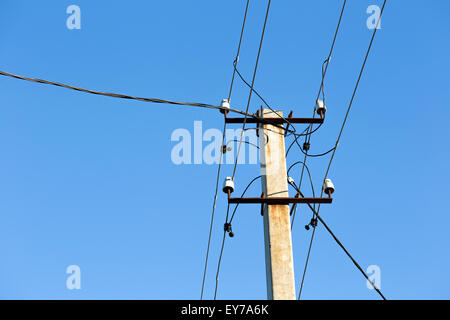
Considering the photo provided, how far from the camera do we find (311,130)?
7836 millimetres

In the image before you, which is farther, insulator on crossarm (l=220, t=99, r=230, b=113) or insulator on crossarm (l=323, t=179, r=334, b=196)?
insulator on crossarm (l=220, t=99, r=230, b=113)

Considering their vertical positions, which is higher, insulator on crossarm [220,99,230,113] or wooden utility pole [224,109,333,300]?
insulator on crossarm [220,99,230,113]

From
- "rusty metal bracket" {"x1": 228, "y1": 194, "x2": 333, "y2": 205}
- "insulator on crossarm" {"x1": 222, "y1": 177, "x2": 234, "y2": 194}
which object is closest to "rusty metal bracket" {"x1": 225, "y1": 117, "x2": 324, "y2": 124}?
"insulator on crossarm" {"x1": 222, "y1": 177, "x2": 234, "y2": 194}

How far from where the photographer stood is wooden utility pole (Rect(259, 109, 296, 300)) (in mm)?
6117

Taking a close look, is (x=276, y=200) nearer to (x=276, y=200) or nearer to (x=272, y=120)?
(x=276, y=200)

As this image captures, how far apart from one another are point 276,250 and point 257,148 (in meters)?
1.68

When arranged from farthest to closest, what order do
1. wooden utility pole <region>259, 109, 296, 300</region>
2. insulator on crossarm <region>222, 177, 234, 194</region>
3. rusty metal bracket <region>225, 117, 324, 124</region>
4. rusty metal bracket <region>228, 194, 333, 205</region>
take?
rusty metal bracket <region>225, 117, 324, 124</region>
insulator on crossarm <region>222, 177, 234, 194</region>
rusty metal bracket <region>228, 194, 333, 205</region>
wooden utility pole <region>259, 109, 296, 300</region>

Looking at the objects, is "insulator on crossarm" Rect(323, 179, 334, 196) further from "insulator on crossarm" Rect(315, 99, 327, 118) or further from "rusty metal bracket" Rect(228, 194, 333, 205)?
"insulator on crossarm" Rect(315, 99, 327, 118)

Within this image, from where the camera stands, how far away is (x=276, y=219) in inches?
258

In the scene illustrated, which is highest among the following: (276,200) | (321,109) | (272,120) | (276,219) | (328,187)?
(321,109)

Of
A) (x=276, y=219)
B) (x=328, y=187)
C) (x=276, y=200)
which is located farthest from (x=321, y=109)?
(x=276, y=219)
